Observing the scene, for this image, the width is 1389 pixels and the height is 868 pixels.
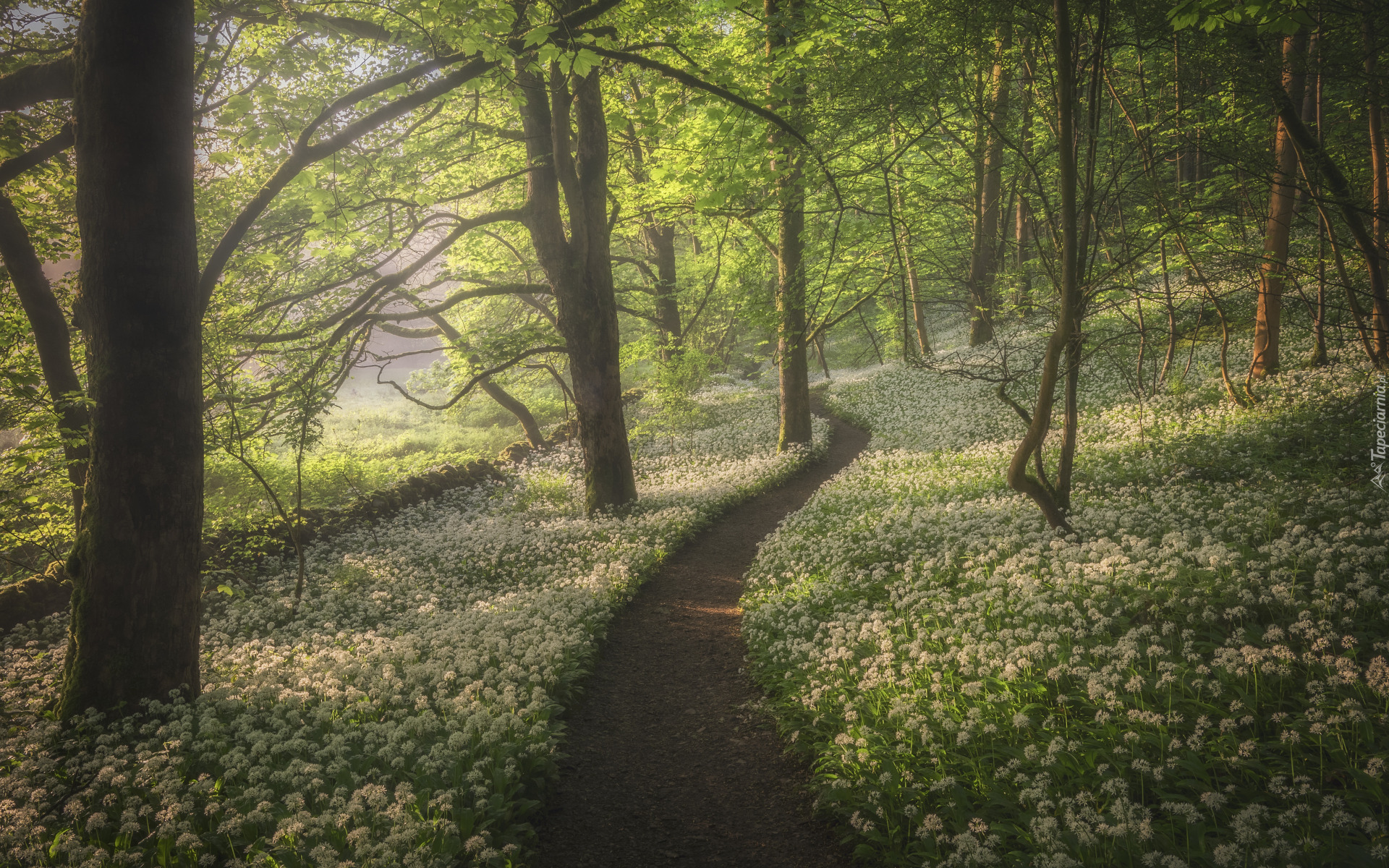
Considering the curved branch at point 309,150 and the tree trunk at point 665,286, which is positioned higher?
the tree trunk at point 665,286

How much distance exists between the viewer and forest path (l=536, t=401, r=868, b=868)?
452 cm

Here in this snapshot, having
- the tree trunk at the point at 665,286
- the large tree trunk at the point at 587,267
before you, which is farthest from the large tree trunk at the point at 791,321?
the tree trunk at the point at 665,286

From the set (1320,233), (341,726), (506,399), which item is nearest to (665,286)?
(506,399)

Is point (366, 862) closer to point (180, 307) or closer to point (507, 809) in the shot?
point (507, 809)

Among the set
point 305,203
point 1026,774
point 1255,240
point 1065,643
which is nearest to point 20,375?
point 305,203

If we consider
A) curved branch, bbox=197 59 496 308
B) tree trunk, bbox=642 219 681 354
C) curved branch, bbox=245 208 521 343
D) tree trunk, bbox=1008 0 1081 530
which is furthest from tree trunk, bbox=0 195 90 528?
tree trunk, bbox=642 219 681 354

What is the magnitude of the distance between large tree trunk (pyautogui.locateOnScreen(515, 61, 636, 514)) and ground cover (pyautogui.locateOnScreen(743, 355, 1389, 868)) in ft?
16.9

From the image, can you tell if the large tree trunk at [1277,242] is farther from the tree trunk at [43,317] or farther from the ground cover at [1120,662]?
the tree trunk at [43,317]

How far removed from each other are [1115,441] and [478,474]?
52.6 ft

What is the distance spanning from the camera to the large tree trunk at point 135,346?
16.4ft

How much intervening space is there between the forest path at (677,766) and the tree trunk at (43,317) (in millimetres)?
8200

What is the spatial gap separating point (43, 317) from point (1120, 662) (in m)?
14.1

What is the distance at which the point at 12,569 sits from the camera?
450 inches

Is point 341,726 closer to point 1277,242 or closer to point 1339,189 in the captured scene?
Answer: point 1339,189
